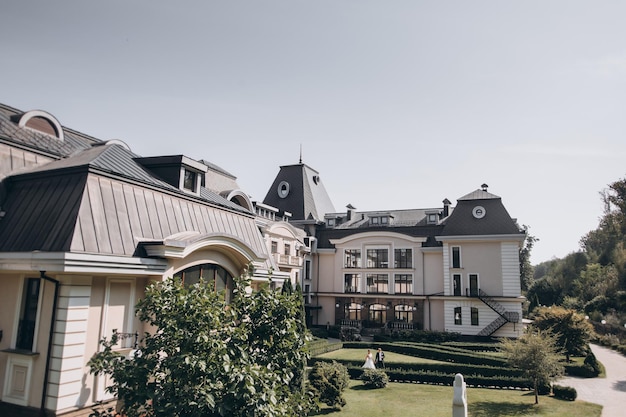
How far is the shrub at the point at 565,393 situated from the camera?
69.7 ft

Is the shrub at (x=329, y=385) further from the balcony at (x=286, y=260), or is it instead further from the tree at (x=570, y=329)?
the tree at (x=570, y=329)

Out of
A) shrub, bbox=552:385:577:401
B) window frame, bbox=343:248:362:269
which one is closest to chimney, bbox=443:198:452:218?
window frame, bbox=343:248:362:269

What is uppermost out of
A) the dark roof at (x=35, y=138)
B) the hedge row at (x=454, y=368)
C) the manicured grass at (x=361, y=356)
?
the dark roof at (x=35, y=138)

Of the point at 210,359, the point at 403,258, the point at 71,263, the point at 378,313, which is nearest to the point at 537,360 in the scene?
the point at 210,359

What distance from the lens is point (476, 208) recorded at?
136 ft

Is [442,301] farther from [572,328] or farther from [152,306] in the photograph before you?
[152,306]

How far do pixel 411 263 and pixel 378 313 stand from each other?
639 cm

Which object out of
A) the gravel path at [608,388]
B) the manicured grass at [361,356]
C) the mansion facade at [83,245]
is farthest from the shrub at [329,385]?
the gravel path at [608,388]

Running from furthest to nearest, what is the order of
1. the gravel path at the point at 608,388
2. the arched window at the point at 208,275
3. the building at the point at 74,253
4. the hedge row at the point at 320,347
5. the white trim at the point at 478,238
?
the white trim at the point at 478,238, the hedge row at the point at 320,347, the gravel path at the point at 608,388, the arched window at the point at 208,275, the building at the point at 74,253

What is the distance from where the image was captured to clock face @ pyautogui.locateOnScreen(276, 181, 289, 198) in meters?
50.2

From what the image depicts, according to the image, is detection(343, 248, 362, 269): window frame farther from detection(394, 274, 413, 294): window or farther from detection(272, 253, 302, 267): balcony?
detection(272, 253, 302, 267): balcony

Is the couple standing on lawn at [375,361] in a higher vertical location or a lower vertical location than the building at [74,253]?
lower

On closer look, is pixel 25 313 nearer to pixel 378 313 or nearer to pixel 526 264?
pixel 378 313

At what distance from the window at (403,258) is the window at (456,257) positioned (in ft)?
14.6
